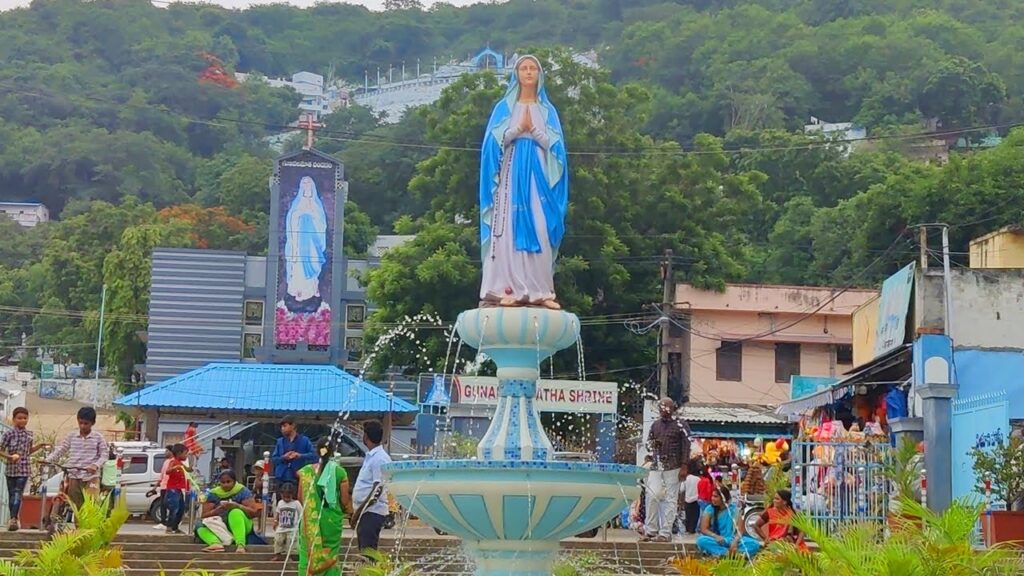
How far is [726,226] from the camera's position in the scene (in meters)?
37.5

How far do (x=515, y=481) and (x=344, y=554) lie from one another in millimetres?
4598

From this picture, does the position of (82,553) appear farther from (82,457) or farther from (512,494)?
(82,457)

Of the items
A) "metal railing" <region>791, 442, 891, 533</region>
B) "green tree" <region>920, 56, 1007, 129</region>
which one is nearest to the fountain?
"metal railing" <region>791, 442, 891, 533</region>

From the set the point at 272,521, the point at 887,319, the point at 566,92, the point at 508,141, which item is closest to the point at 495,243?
the point at 508,141

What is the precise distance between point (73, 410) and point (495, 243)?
47.4 metres

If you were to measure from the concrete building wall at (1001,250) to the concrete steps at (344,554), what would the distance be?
12.8 m

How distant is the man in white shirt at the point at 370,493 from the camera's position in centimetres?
1269

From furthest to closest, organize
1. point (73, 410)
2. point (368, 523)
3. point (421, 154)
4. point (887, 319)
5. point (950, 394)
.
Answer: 1. point (421, 154)
2. point (73, 410)
3. point (887, 319)
4. point (950, 394)
5. point (368, 523)

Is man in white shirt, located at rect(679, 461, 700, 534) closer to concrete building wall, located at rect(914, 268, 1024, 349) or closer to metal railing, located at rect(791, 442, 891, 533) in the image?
metal railing, located at rect(791, 442, 891, 533)

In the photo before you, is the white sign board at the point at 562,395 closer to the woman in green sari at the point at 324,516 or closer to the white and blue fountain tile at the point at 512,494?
the woman in green sari at the point at 324,516

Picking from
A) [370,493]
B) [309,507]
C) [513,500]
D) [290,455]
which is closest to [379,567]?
[309,507]

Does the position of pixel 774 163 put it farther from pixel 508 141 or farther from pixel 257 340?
pixel 508 141

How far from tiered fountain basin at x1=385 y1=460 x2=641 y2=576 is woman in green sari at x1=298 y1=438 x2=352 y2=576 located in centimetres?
106

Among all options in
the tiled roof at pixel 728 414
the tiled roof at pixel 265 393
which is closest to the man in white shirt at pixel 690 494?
the tiled roof at pixel 265 393
